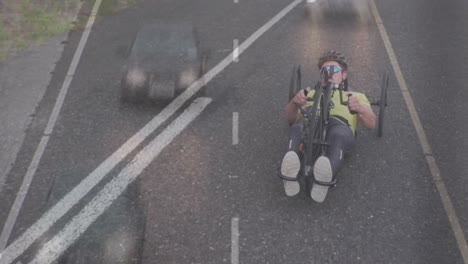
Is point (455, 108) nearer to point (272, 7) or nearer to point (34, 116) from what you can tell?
point (272, 7)

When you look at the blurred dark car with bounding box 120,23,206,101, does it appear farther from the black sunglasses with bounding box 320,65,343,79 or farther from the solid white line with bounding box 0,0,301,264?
the black sunglasses with bounding box 320,65,343,79

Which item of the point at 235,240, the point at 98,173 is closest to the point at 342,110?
the point at 235,240

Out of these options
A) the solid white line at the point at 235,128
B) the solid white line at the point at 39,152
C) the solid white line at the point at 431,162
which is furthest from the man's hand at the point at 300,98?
the solid white line at the point at 39,152

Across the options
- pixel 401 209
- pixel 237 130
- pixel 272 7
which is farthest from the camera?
pixel 272 7

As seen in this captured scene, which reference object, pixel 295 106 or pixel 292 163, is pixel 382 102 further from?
pixel 292 163

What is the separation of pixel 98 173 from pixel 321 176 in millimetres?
3753

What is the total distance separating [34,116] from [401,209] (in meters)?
7.10

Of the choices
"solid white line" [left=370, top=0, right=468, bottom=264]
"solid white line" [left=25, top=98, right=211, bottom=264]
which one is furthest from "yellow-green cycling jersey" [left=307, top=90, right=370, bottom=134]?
"solid white line" [left=25, top=98, right=211, bottom=264]

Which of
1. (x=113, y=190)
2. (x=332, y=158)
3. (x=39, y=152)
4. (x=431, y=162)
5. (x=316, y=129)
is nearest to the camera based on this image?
(x=332, y=158)

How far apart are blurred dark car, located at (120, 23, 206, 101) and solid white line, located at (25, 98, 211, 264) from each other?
0.70 m

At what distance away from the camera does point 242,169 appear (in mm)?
8875

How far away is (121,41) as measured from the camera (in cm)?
1331

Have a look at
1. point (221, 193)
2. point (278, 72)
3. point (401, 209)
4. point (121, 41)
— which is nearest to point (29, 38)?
point (121, 41)

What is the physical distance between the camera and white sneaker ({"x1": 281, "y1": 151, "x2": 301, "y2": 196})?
7508 mm
